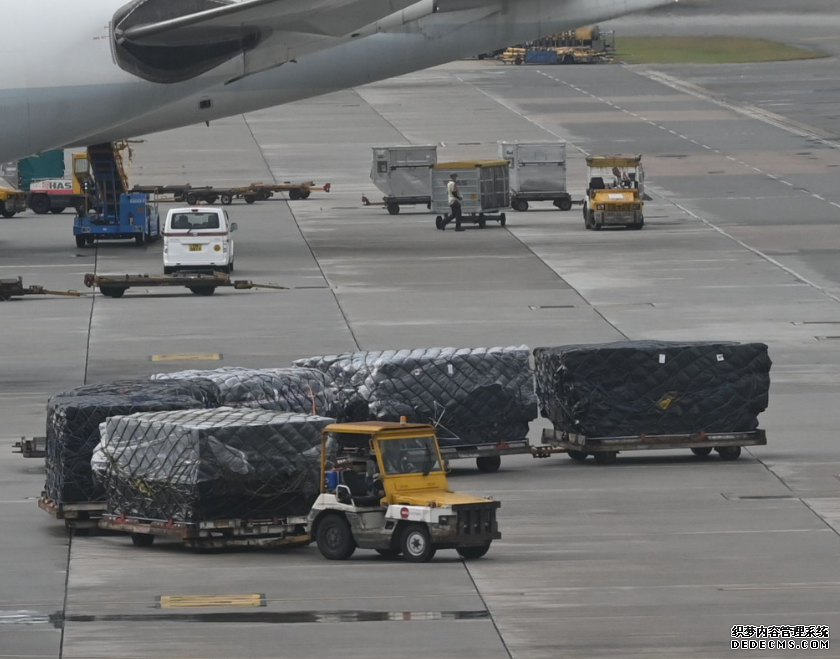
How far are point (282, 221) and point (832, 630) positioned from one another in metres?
53.8

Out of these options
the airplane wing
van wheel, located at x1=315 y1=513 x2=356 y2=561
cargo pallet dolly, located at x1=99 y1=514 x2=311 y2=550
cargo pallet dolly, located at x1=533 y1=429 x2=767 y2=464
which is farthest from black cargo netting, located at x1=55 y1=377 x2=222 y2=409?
the airplane wing

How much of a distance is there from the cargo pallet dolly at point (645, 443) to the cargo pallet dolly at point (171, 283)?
2085 centimetres

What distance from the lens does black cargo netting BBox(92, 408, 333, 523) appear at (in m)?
28.6

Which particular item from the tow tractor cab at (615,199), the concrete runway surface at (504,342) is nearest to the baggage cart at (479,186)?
the concrete runway surface at (504,342)

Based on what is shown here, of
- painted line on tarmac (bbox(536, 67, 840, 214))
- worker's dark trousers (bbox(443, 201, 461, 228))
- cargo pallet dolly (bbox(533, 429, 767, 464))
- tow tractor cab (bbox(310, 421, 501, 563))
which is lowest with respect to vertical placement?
painted line on tarmac (bbox(536, 67, 840, 214))

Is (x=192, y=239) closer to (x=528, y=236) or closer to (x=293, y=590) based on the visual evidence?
(x=528, y=236)

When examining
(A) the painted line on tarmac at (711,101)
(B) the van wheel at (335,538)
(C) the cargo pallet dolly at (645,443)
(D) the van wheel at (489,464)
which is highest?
(B) the van wheel at (335,538)

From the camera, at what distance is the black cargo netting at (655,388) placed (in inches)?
1414

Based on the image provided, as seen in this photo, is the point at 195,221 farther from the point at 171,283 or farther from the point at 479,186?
the point at 479,186

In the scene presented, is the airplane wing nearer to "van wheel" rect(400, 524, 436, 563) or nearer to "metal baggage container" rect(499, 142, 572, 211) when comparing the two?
"van wheel" rect(400, 524, 436, 563)

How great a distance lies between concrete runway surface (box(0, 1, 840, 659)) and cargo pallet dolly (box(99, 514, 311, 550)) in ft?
0.89

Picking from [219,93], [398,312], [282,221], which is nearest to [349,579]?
[398,312]

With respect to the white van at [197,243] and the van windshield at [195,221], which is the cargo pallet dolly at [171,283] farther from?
the van windshield at [195,221]

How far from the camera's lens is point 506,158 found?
78.2 meters
